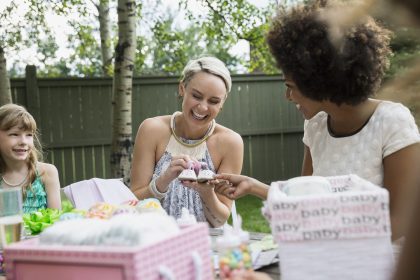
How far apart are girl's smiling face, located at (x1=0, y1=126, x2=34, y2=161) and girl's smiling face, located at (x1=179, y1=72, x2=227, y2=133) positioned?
96cm

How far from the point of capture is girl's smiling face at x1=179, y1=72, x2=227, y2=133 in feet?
7.89

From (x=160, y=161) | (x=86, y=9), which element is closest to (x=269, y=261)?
(x=160, y=161)

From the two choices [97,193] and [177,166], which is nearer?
[97,193]

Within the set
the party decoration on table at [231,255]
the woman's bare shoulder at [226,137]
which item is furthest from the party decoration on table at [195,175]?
the party decoration on table at [231,255]

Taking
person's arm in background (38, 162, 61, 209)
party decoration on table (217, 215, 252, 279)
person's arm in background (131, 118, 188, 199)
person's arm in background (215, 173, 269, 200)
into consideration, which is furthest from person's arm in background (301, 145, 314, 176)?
person's arm in background (38, 162, 61, 209)

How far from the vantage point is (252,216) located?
243 inches

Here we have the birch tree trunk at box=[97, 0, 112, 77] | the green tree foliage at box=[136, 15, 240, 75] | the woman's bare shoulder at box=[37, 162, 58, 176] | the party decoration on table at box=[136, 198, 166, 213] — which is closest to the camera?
the party decoration on table at box=[136, 198, 166, 213]

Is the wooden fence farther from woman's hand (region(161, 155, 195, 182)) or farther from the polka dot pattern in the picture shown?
the polka dot pattern

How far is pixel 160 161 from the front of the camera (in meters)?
2.56

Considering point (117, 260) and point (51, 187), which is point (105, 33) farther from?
point (117, 260)

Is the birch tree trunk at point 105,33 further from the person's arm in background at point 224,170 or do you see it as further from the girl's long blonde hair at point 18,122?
the person's arm in background at point 224,170

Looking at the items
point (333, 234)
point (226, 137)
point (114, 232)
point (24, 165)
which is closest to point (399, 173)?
point (333, 234)

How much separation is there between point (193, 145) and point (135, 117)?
16.0ft

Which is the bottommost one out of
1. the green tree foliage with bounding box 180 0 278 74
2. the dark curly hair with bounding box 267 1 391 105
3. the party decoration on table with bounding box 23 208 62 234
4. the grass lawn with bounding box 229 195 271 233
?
the grass lawn with bounding box 229 195 271 233
